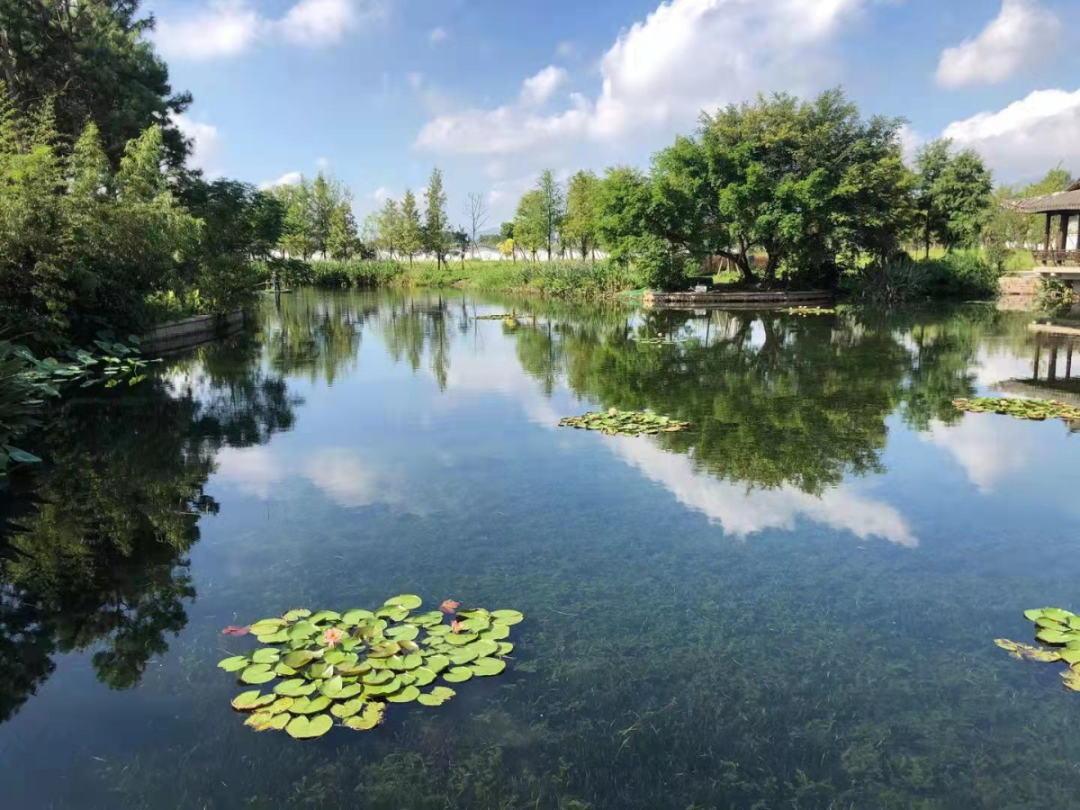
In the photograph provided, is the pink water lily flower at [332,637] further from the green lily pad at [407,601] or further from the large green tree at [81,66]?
the large green tree at [81,66]

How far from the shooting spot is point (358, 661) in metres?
3.17

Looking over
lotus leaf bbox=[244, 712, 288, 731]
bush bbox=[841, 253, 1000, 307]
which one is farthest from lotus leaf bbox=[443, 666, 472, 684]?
bush bbox=[841, 253, 1000, 307]

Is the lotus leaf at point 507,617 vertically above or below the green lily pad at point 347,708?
above

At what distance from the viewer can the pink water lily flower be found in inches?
129

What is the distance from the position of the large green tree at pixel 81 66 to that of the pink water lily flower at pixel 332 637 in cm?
1976

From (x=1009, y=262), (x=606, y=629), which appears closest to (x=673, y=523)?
(x=606, y=629)

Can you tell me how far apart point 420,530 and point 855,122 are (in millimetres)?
26842

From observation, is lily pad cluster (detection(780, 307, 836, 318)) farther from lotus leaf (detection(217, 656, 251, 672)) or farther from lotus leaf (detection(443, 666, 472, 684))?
lotus leaf (detection(217, 656, 251, 672))

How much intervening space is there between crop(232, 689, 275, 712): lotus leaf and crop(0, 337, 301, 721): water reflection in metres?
0.60

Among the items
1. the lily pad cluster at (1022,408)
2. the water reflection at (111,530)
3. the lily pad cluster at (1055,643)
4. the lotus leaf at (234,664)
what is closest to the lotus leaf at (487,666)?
the lotus leaf at (234,664)

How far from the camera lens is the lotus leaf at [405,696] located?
116 inches

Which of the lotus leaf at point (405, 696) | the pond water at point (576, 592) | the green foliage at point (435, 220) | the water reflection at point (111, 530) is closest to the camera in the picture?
the pond water at point (576, 592)

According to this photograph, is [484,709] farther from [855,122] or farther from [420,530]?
[855,122]

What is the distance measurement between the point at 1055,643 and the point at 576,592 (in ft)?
7.42
